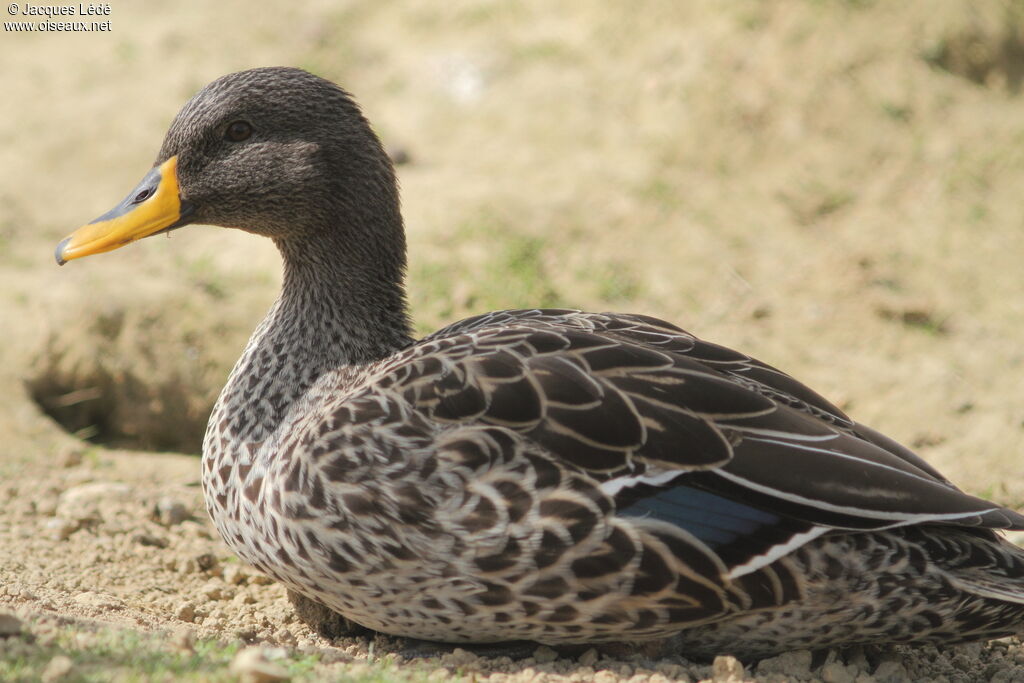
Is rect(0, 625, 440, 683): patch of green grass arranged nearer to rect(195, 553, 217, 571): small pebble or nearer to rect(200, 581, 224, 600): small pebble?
rect(200, 581, 224, 600): small pebble

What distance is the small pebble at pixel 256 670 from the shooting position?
9.40 ft

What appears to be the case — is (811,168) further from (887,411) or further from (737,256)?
(887,411)

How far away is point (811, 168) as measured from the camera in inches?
309

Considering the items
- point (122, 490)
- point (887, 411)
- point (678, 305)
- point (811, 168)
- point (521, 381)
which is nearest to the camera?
point (521, 381)

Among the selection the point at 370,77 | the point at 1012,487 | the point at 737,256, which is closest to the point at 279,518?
the point at 1012,487

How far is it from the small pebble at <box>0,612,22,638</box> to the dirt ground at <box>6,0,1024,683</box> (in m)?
0.82

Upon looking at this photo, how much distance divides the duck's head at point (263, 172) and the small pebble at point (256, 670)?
188cm

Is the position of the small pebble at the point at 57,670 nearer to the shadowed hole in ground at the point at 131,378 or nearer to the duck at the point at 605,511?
the duck at the point at 605,511

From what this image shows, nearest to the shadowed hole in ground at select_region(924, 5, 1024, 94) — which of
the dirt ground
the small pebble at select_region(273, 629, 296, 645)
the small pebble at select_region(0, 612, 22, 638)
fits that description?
the dirt ground

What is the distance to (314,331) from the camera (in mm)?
4348

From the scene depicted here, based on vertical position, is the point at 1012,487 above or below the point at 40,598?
above

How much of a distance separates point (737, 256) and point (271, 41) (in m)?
4.20

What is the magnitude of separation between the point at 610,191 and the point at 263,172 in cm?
365

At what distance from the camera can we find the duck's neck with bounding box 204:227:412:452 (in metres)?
4.20
